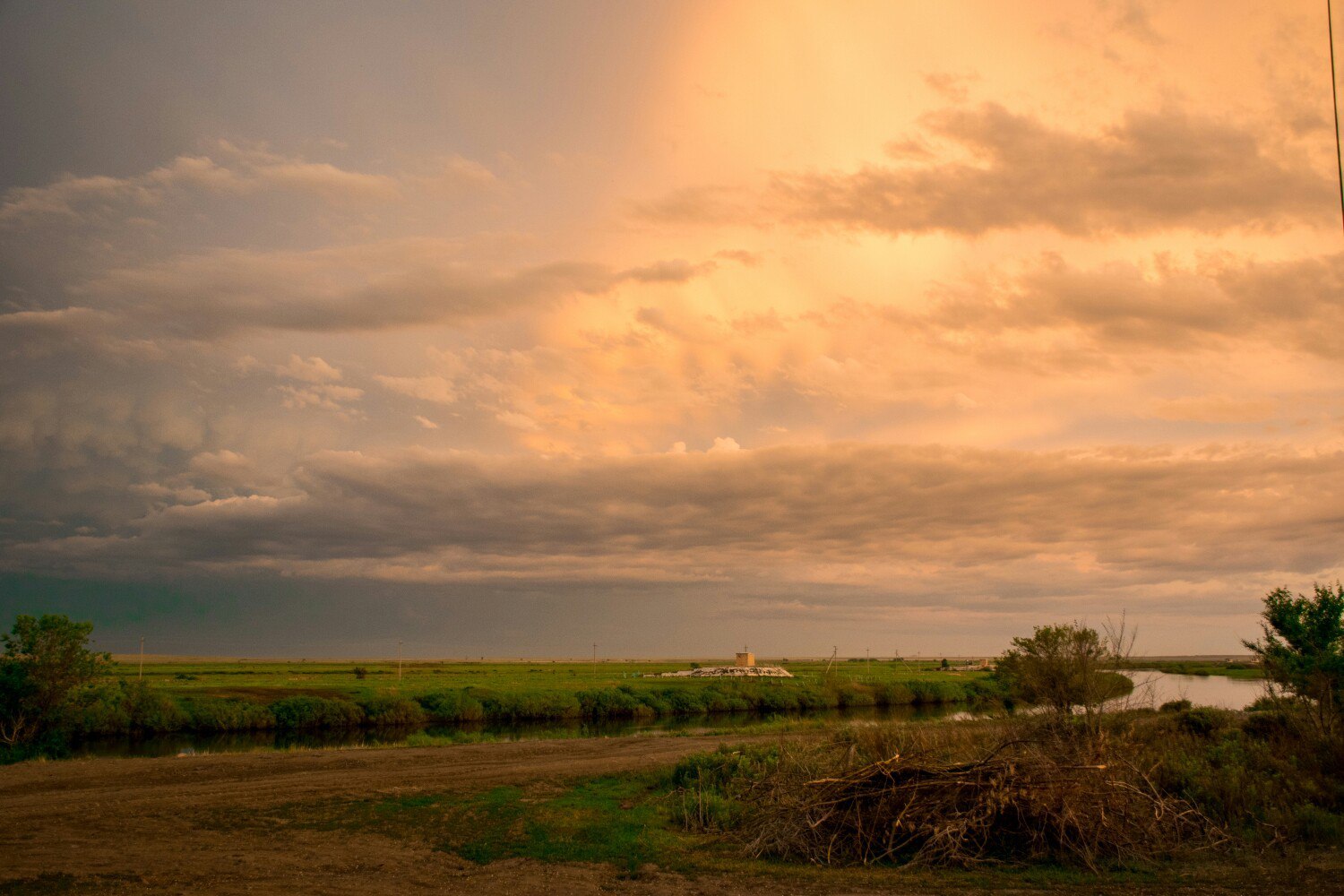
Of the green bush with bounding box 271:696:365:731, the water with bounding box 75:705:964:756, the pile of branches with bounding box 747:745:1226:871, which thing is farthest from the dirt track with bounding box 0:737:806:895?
the green bush with bounding box 271:696:365:731

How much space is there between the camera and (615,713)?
67.6 meters

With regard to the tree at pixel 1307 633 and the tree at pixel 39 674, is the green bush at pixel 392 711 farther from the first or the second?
the tree at pixel 1307 633

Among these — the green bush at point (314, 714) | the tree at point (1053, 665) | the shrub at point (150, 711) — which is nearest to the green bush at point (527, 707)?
the green bush at point (314, 714)

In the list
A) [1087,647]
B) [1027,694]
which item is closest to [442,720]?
[1027,694]

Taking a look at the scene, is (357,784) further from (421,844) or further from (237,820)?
(421,844)

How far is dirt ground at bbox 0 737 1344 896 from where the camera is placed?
13266 millimetres

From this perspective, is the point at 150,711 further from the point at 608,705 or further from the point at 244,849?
the point at 244,849

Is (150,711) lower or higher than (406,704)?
higher

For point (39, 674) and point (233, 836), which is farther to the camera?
point (39, 674)

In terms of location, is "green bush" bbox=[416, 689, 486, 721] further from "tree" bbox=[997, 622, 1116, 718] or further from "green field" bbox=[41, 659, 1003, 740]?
"tree" bbox=[997, 622, 1116, 718]

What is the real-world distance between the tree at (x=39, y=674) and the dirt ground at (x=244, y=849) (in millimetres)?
15849

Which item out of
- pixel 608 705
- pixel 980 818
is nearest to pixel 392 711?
pixel 608 705

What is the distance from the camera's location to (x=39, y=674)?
3856cm

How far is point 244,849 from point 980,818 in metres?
12.5
